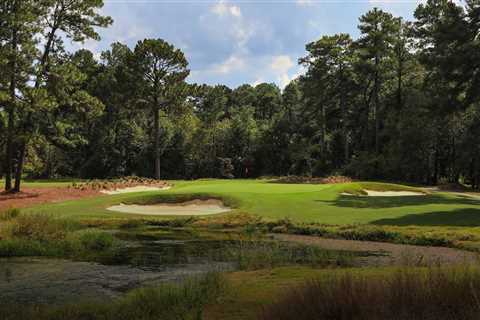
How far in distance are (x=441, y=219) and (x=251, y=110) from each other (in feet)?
246

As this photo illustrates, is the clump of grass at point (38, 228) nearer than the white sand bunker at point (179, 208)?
Yes

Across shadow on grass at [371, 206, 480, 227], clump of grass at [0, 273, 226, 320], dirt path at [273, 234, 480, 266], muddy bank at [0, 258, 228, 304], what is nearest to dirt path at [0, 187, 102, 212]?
muddy bank at [0, 258, 228, 304]

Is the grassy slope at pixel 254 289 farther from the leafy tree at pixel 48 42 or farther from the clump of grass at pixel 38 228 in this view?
the leafy tree at pixel 48 42

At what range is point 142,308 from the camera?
25.7 feet

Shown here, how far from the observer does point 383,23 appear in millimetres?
66062

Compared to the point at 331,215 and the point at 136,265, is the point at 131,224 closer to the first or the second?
the point at 331,215

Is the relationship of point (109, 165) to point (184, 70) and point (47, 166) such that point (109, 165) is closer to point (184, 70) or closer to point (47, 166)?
point (47, 166)

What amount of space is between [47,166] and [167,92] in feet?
81.8

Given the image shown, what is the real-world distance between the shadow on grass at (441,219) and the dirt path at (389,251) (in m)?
4.16

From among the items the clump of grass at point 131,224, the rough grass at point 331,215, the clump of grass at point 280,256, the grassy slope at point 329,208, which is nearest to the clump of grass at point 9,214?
the rough grass at point 331,215

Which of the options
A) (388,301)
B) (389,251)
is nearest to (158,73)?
(389,251)

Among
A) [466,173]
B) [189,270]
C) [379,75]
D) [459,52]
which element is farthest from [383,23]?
[189,270]

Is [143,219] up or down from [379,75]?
down

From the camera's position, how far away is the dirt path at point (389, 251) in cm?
1413
